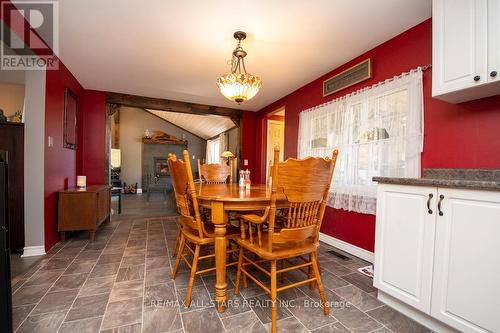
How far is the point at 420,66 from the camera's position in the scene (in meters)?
2.06

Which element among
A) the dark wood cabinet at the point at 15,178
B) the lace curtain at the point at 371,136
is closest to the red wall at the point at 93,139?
the dark wood cabinet at the point at 15,178

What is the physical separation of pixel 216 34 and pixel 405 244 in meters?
2.46

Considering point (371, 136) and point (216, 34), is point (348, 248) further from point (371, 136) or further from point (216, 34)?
point (216, 34)

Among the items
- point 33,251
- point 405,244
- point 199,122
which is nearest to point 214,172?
point 33,251

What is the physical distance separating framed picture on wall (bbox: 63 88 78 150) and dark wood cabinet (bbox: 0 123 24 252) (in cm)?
61

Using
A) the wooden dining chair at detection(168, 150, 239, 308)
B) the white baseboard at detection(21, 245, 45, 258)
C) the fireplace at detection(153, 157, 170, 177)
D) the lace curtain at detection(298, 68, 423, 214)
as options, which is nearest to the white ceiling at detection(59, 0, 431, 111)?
the lace curtain at detection(298, 68, 423, 214)

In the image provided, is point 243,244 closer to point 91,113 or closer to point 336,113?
point 336,113

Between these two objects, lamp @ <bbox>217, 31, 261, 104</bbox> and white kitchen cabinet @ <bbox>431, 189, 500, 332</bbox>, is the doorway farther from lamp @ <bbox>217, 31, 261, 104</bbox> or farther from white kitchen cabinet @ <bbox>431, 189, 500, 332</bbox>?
white kitchen cabinet @ <bbox>431, 189, 500, 332</bbox>

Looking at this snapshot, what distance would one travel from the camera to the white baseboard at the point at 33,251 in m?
2.40

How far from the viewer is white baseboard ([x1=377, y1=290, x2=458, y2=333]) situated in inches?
53.4

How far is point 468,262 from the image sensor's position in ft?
3.97

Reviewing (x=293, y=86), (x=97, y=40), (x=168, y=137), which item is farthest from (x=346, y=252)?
(x=168, y=137)

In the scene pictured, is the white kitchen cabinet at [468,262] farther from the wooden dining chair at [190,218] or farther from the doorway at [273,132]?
the doorway at [273,132]

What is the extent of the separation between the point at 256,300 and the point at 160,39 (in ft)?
8.76
